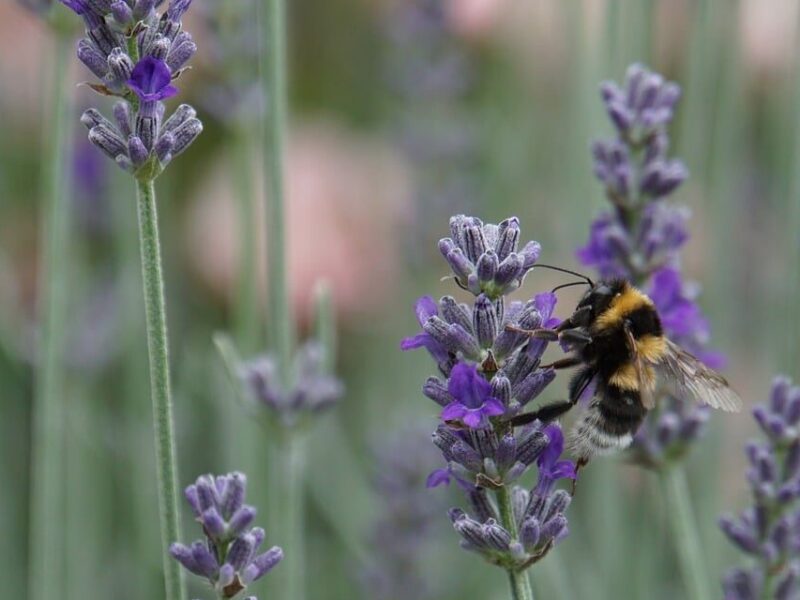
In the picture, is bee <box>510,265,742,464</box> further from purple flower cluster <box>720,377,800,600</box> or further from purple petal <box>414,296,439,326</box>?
purple petal <box>414,296,439,326</box>

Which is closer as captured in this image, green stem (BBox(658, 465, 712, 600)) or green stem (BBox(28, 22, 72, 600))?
green stem (BBox(658, 465, 712, 600))

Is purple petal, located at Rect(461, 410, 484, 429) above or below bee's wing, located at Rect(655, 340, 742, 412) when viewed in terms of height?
above

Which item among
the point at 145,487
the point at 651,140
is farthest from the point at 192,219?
the point at 651,140

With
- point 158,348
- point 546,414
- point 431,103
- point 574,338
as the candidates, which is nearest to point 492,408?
point 546,414

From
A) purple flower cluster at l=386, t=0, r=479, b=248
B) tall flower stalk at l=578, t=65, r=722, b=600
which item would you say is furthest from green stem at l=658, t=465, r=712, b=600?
purple flower cluster at l=386, t=0, r=479, b=248

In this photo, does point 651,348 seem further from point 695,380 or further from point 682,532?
point 682,532

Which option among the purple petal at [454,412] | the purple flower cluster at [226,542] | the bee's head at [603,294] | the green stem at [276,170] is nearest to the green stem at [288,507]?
the green stem at [276,170]

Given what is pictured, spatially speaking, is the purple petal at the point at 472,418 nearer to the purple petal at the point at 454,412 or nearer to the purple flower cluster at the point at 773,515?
the purple petal at the point at 454,412
